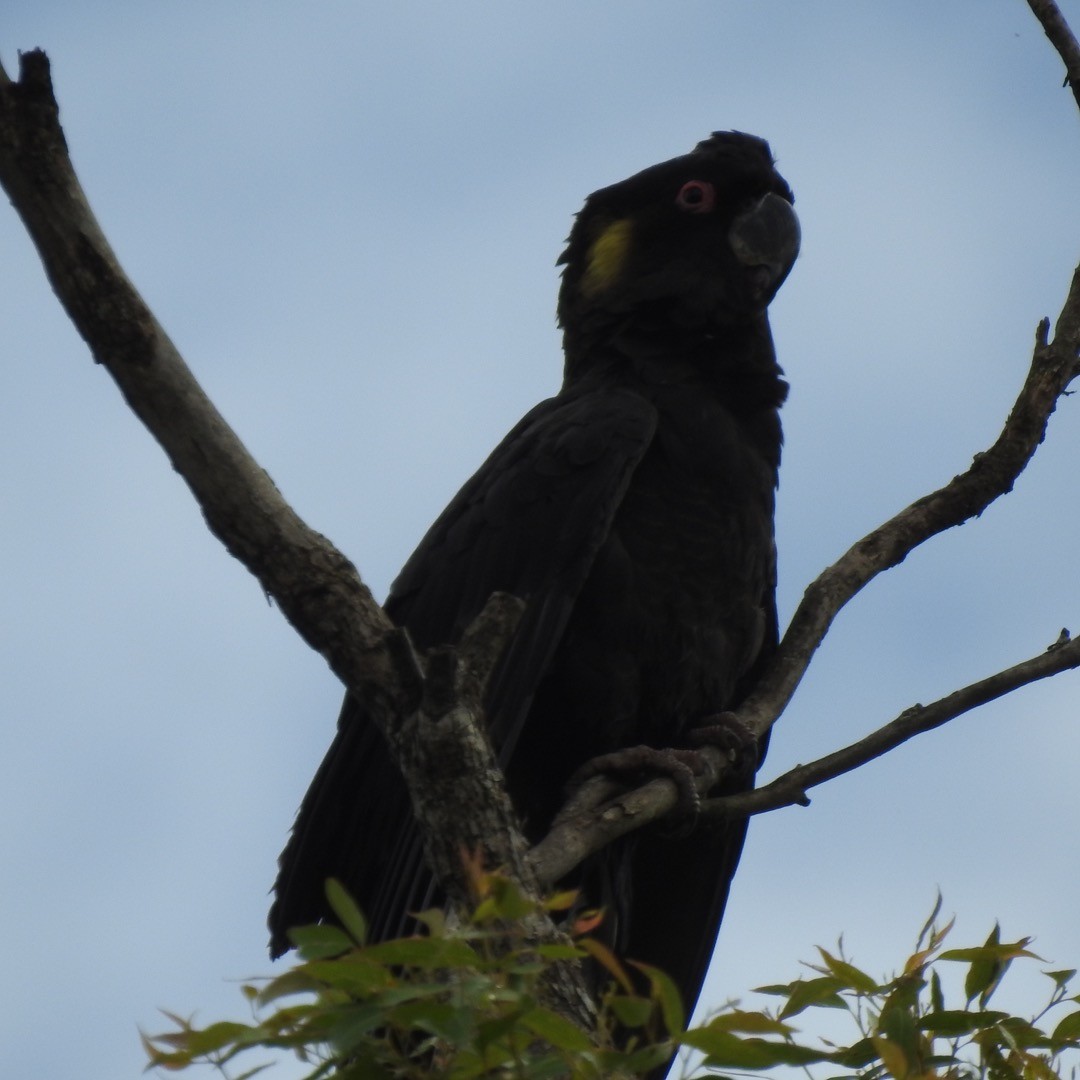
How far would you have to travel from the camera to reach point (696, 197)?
200 inches

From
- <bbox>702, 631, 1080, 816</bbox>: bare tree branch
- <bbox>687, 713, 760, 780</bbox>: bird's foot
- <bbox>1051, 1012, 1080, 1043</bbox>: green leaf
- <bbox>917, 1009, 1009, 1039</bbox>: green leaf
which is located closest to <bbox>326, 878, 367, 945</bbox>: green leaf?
<bbox>917, 1009, 1009, 1039</bbox>: green leaf

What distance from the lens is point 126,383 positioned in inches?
99.0

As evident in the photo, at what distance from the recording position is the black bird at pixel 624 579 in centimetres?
388

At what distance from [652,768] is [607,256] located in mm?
1927

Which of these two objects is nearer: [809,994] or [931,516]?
[809,994]

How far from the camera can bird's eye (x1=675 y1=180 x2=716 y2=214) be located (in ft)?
16.6

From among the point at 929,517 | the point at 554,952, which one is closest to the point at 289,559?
the point at 554,952

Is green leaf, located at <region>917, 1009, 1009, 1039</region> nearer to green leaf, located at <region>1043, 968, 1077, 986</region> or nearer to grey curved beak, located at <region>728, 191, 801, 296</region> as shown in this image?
green leaf, located at <region>1043, 968, 1077, 986</region>

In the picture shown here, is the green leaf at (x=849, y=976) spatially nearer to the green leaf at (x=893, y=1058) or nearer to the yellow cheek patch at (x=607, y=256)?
the green leaf at (x=893, y=1058)

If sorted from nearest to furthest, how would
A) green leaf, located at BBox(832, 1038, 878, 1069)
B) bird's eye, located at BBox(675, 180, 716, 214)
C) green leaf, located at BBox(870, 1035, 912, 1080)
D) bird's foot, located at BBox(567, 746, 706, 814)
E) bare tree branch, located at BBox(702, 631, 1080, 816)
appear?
green leaf, located at BBox(870, 1035, 912, 1080) < green leaf, located at BBox(832, 1038, 878, 1069) < bare tree branch, located at BBox(702, 631, 1080, 816) < bird's foot, located at BBox(567, 746, 706, 814) < bird's eye, located at BBox(675, 180, 716, 214)

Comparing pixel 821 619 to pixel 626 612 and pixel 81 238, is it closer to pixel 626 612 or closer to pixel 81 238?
pixel 626 612

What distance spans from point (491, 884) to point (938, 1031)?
72 centimetres

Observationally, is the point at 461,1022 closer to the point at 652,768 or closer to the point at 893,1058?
the point at 893,1058

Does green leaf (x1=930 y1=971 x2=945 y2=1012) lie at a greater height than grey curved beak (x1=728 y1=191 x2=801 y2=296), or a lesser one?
lesser
